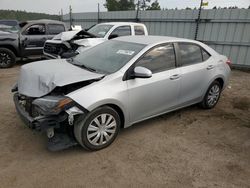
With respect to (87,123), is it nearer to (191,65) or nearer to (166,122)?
(166,122)

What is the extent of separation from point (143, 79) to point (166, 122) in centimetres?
122

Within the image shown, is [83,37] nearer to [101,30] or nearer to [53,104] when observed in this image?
[101,30]

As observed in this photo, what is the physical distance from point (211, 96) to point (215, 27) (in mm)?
5934

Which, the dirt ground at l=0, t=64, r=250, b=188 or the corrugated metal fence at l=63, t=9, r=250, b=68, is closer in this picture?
the dirt ground at l=0, t=64, r=250, b=188

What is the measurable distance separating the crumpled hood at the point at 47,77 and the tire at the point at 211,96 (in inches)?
101

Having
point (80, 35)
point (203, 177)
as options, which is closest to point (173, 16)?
point (80, 35)

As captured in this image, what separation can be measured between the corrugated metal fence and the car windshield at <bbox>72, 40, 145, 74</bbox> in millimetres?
6966

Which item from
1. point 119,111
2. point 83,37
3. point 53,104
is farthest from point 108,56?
point 83,37

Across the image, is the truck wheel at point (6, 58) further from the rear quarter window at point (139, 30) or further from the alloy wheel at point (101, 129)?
the alloy wheel at point (101, 129)

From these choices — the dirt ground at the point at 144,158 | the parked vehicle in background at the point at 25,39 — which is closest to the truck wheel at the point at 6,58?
the parked vehicle in background at the point at 25,39

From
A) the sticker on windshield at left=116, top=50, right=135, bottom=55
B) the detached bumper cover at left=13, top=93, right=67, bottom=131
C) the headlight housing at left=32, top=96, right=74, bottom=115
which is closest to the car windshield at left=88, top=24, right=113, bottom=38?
the sticker on windshield at left=116, top=50, right=135, bottom=55

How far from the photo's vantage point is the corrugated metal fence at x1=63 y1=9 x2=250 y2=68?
8.96 metres

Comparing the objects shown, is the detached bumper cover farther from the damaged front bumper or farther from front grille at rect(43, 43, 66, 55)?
front grille at rect(43, 43, 66, 55)

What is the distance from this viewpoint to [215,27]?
9461mm
